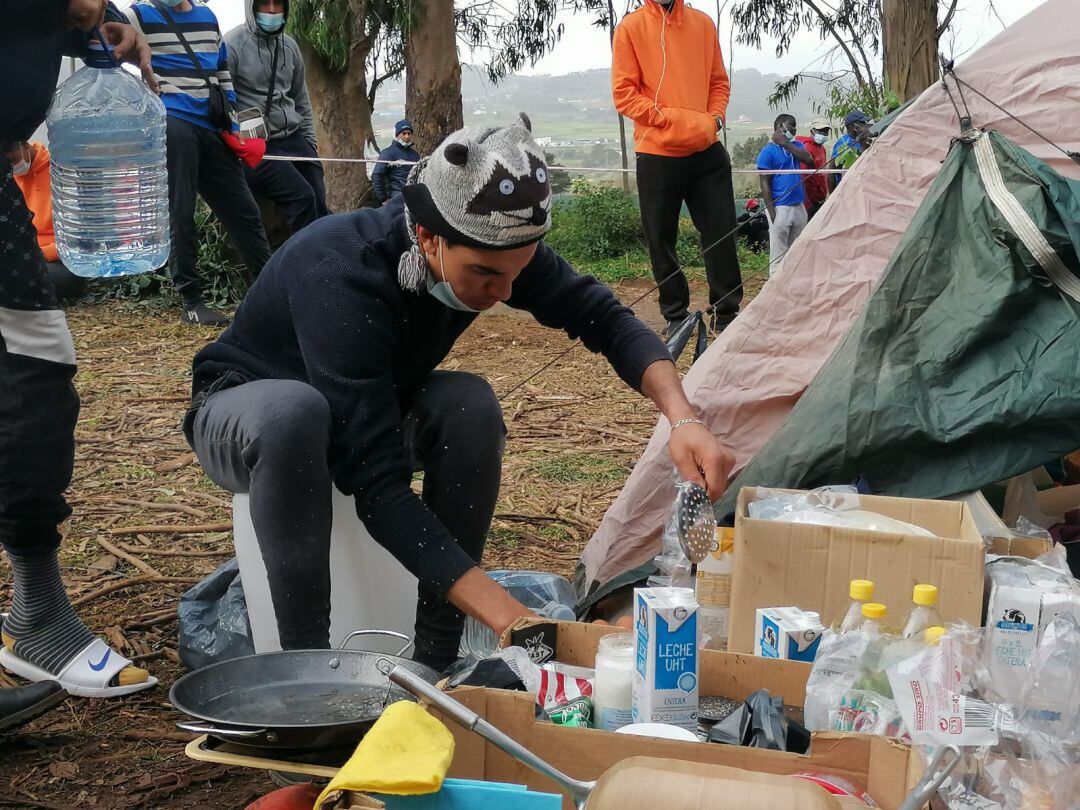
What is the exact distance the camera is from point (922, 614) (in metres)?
1.65

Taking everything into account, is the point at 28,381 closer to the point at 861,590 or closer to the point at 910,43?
the point at 861,590

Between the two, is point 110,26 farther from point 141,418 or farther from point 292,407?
point 141,418

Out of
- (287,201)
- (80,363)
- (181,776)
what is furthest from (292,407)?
(287,201)

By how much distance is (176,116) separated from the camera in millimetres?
5828

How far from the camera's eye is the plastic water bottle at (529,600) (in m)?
2.48

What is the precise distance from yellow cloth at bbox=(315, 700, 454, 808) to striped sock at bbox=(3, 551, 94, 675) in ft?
4.53

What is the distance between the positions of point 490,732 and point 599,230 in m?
11.5

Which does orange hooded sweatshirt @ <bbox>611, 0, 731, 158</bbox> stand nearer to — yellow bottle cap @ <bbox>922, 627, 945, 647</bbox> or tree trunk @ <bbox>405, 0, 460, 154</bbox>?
tree trunk @ <bbox>405, 0, 460, 154</bbox>

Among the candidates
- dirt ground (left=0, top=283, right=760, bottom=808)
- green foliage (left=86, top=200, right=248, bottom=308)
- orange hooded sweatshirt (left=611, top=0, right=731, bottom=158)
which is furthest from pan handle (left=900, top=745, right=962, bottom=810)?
green foliage (left=86, top=200, right=248, bottom=308)

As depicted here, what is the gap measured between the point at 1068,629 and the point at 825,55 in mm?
21178

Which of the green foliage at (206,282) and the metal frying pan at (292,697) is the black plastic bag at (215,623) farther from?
the green foliage at (206,282)

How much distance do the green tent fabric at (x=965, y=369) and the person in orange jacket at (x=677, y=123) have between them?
2.65m

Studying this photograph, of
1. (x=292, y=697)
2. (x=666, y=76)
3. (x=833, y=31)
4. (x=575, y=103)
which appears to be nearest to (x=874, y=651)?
(x=292, y=697)

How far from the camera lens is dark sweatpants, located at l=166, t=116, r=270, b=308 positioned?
5848 mm
